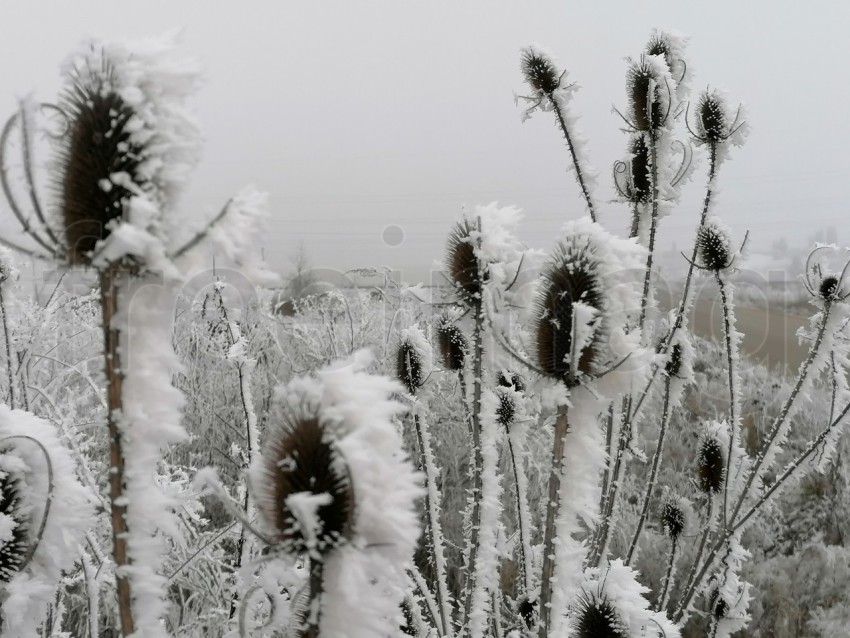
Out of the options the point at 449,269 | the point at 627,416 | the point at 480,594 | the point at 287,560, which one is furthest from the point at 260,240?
the point at 627,416

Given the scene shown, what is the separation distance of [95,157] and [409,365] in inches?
72.4

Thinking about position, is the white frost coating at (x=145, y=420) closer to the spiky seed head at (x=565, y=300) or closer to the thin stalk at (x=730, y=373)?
the spiky seed head at (x=565, y=300)

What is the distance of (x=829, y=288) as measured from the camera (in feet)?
9.37

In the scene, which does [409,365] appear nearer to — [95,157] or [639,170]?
[639,170]

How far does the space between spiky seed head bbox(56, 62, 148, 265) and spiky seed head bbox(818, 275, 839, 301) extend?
3022 mm

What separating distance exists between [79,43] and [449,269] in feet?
4.17

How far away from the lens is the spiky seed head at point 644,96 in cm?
280

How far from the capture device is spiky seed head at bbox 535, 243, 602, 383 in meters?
1.51

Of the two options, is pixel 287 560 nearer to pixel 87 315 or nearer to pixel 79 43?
pixel 79 43

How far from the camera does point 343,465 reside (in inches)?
32.4

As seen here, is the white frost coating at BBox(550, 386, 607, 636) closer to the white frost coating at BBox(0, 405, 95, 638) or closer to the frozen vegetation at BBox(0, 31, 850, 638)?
the frozen vegetation at BBox(0, 31, 850, 638)

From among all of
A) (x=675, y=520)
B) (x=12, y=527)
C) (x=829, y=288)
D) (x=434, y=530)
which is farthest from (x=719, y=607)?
(x=12, y=527)

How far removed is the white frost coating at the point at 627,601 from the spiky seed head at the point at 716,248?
1762 millimetres

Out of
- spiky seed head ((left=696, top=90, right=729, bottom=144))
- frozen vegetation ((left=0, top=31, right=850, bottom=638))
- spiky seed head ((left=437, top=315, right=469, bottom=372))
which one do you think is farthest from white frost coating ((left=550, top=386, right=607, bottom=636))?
spiky seed head ((left=696, top=90, right=729, bottom=144))
